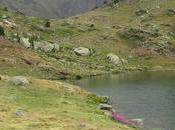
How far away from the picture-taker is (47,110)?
194ft

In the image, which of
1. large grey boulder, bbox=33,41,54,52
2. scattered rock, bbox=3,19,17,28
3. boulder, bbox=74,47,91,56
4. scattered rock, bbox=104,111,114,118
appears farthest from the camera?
boulder, bbox=74,47,91,56

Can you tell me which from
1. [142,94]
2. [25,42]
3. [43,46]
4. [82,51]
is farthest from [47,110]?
[82,51]

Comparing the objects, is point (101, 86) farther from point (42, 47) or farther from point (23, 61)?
point (42, 47)

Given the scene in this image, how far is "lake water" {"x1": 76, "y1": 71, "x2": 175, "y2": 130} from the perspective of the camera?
227ft

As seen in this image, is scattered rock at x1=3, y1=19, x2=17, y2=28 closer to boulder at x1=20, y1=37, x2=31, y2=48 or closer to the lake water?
boulder at x1=20, y1=37, x2=31, y2=48

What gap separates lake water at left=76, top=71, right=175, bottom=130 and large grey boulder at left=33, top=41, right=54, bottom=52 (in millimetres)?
27107

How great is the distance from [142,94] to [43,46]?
229 feet

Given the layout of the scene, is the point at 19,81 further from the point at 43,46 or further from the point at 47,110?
the point at 43,46

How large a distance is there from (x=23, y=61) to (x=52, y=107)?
7033 cm

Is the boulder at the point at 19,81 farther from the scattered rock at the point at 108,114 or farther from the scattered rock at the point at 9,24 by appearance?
the scattered rock at the point at 9,24

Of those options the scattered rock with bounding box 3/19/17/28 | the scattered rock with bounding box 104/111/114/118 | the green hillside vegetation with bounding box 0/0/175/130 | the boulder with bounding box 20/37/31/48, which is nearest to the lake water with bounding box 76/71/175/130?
the scattered rock with bounding box 104/111/114/118

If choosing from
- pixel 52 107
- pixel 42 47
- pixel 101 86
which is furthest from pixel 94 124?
pixel 42 47

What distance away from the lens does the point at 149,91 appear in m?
106

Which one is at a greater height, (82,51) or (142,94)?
(82,51)
